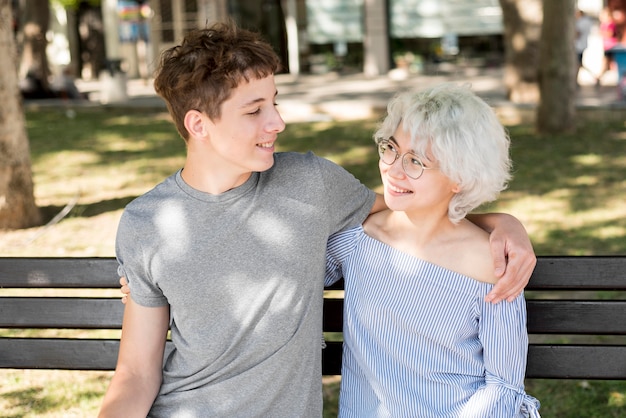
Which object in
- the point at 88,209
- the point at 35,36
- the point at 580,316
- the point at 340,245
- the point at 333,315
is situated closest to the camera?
the point at 340,245

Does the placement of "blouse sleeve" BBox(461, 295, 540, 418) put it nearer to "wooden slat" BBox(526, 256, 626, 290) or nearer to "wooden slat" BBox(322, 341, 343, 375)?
"wooden slat" BBox(526, 256, 626, 290)

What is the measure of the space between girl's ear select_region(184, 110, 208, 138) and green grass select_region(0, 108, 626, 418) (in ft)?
7.21

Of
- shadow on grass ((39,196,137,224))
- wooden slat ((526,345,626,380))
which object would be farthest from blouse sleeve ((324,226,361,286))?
shadow on grass ((39,196,137,224))

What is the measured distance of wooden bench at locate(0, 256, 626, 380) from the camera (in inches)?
113

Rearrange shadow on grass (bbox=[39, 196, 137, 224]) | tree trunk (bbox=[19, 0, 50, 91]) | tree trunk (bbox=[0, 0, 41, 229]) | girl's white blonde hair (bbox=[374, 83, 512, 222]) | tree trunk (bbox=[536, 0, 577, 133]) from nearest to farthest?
girl's white blonde hair (bbox=[374, 83, 512, 222]), tree trunk (bbox=[0, 0, 41, 229]), shadow on grass (bbox=[39, 196, 137, 224]), tree trunk (bbox=[536, 0, 577, 133]), tree trunk (bbox=[19, 0, 50, 91])

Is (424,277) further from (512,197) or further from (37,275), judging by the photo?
(512,197)

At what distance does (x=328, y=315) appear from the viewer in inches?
122

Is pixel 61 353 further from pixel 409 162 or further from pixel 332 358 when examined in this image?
pixel 409 162

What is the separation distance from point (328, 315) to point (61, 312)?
0.93 meters

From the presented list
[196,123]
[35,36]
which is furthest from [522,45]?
[196,123]

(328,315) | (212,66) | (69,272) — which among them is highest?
(212,66)

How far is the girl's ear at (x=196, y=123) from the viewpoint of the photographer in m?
2.62

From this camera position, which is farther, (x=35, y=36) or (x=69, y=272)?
(x=35, y=36)

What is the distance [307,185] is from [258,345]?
19.6 inches
